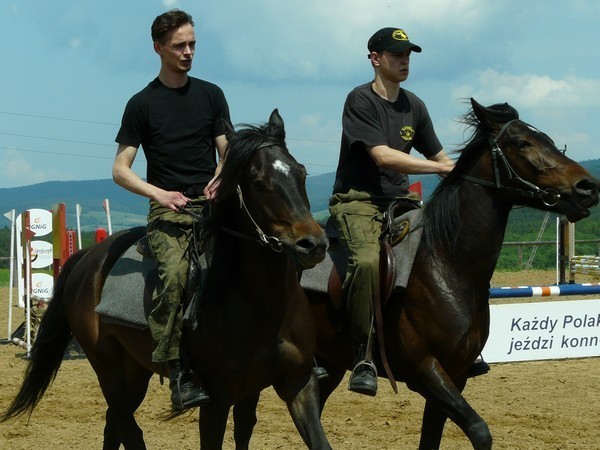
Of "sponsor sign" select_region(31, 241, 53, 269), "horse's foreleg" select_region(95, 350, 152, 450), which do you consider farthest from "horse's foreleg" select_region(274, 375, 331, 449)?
"sponsor sign" select_region(31, 241, 53, 269)

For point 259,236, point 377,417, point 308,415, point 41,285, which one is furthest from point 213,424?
point 41,285

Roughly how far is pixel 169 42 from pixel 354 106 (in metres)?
1.34

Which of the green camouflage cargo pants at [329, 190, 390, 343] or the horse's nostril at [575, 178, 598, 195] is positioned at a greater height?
the horse's nostril at [575, 178, 598, 195]

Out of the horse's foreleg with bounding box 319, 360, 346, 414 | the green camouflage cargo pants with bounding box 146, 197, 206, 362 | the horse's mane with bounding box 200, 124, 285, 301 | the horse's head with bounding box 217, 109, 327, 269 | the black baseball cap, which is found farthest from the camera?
the horse's foreleg with bounding box 319, 360, 346, 414

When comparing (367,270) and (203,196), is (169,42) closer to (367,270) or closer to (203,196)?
(203,196)

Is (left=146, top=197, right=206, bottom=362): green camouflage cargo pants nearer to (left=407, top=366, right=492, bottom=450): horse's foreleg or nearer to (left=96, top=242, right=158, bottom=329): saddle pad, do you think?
(left=96, top=242, right=158, bottom=329): saddle pad

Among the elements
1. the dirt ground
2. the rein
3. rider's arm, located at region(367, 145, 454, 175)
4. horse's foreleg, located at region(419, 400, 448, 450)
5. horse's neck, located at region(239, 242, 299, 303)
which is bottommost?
the dirt ground

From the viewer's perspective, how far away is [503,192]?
5.88m

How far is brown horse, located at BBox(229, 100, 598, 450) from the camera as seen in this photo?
571 centimetres


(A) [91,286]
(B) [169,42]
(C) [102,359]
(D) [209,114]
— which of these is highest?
(B) [169,42]

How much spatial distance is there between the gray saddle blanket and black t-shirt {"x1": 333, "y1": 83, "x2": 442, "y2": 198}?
0.35 metres

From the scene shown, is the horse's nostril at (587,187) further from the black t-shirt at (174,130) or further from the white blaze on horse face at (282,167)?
the black t-shirt at (174,130)

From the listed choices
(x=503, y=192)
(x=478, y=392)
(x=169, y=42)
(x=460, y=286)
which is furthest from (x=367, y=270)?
(x=478, y=392)

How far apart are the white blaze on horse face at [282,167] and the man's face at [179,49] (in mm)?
1283
